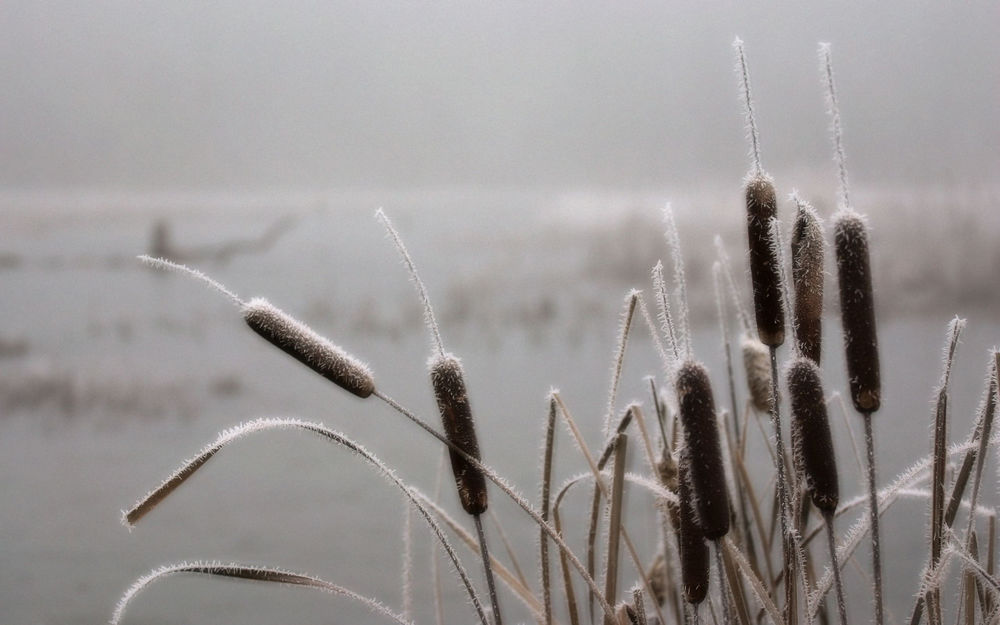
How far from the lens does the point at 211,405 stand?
1.44 m

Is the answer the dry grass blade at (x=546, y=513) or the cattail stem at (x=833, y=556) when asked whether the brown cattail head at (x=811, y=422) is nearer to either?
the cattail stem at (x=833, y=556)

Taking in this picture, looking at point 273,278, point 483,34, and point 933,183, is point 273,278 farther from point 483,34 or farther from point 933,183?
point 933,183

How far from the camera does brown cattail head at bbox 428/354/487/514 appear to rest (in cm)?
49

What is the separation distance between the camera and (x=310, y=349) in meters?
0.45

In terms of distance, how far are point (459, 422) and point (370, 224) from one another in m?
1.08

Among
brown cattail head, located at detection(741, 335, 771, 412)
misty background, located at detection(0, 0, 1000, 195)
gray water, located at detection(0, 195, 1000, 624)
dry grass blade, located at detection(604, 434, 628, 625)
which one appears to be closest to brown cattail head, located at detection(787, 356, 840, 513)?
dry grass blade, located at detection(604, 434, 628, 625)

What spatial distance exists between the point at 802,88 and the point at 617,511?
111cm

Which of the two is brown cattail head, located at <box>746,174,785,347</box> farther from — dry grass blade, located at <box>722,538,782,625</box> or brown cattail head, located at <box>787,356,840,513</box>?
dry grass blade, located at <box>722,538,782,625</box>

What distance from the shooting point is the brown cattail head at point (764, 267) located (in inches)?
18.3

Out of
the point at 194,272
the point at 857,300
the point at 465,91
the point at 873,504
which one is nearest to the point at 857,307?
the point at 857,300

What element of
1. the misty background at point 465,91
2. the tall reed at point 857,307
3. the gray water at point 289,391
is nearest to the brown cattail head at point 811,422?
the tall reed at point 857,307

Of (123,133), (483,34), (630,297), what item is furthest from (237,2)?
(630,297)

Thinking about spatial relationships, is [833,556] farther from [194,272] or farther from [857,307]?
[194,272]

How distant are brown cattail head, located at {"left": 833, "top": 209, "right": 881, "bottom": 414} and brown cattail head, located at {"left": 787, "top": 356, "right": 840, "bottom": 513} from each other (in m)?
0.02
